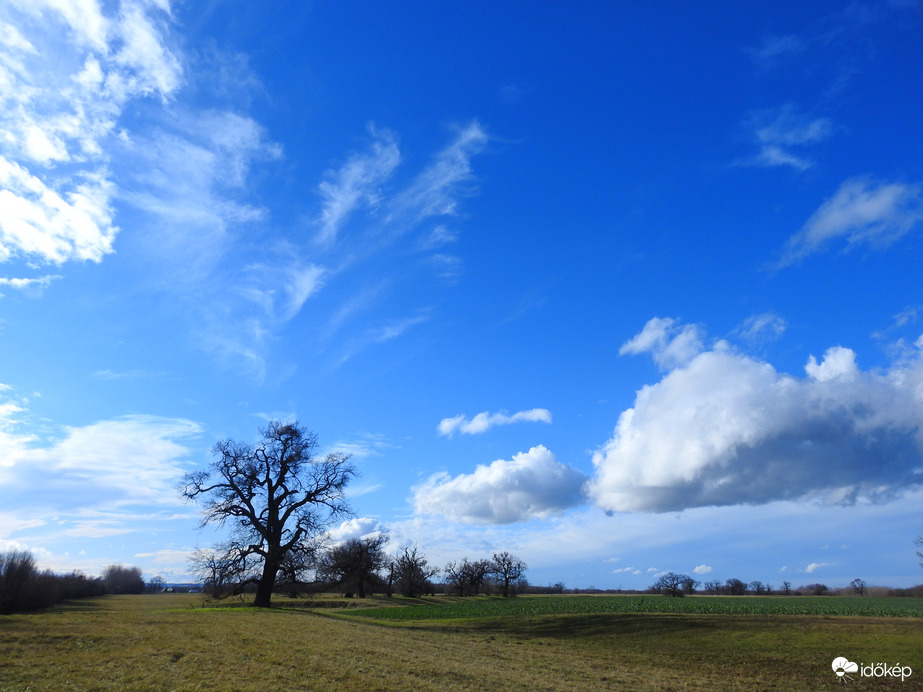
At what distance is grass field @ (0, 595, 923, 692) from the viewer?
12953mm

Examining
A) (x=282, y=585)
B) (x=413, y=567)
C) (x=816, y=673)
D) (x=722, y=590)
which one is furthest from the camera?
(x=722, y=590)

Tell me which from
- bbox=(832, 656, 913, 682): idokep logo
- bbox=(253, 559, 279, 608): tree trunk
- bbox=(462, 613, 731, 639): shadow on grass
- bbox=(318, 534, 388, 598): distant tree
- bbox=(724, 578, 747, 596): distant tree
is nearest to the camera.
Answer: bbox=(832, 656, 913, 682): idokep logo

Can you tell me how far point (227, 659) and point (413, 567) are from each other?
92.1 meters

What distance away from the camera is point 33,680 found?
36.1 ft

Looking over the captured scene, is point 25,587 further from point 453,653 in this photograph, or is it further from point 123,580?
point 123,580

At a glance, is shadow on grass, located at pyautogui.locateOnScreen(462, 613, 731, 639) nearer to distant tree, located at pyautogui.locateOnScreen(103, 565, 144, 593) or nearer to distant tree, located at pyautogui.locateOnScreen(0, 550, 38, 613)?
distant tree, located at pyautogui.locateOnScreen(0, 550, 38, 613)

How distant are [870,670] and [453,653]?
17.7m

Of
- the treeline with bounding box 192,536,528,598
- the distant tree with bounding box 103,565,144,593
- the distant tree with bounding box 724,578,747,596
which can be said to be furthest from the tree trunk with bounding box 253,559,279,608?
the distant tree with bounding box 724,578,747,596

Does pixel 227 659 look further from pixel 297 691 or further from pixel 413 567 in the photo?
pixel 413 567

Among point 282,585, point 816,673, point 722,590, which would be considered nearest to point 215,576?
point 282,585

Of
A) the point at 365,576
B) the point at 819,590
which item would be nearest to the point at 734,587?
the point at 819,590

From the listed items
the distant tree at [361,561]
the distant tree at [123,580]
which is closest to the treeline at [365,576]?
the distant tree at [361,561]

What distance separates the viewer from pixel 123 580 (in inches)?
4205

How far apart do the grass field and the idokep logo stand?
0.41 m
